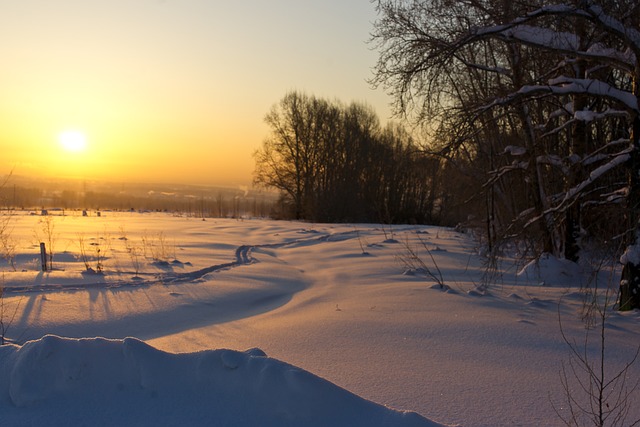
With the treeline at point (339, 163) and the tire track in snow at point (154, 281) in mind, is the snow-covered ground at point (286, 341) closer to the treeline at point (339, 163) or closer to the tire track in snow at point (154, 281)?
the tire track in snow at point (154, 281)

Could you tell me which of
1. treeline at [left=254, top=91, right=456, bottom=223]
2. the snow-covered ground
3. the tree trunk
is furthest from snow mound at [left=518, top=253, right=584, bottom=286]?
treeline at [left=254, top=91, right=456, bottom=223]

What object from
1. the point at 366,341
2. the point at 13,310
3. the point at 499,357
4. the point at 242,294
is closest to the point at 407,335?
the point at 366,341

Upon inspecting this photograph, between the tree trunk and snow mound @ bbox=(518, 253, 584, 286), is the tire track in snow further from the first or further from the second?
the tree trunk

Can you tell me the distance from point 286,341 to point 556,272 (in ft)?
16.4

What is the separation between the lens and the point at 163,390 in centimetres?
234

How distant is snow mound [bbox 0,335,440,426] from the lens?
2.22m

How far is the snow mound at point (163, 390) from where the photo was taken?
7.30 ft

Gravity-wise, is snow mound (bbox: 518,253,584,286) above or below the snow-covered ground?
above

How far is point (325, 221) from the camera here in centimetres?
2866

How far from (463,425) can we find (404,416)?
1.63 feet

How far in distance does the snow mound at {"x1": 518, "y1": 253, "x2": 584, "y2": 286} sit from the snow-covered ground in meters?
0.03

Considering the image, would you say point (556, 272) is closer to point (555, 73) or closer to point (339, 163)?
point (555, 73)

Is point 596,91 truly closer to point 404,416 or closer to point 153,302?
point 404,416

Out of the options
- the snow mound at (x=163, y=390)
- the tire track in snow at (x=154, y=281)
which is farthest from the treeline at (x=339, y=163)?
the snow mound at (x=163, y=390)
